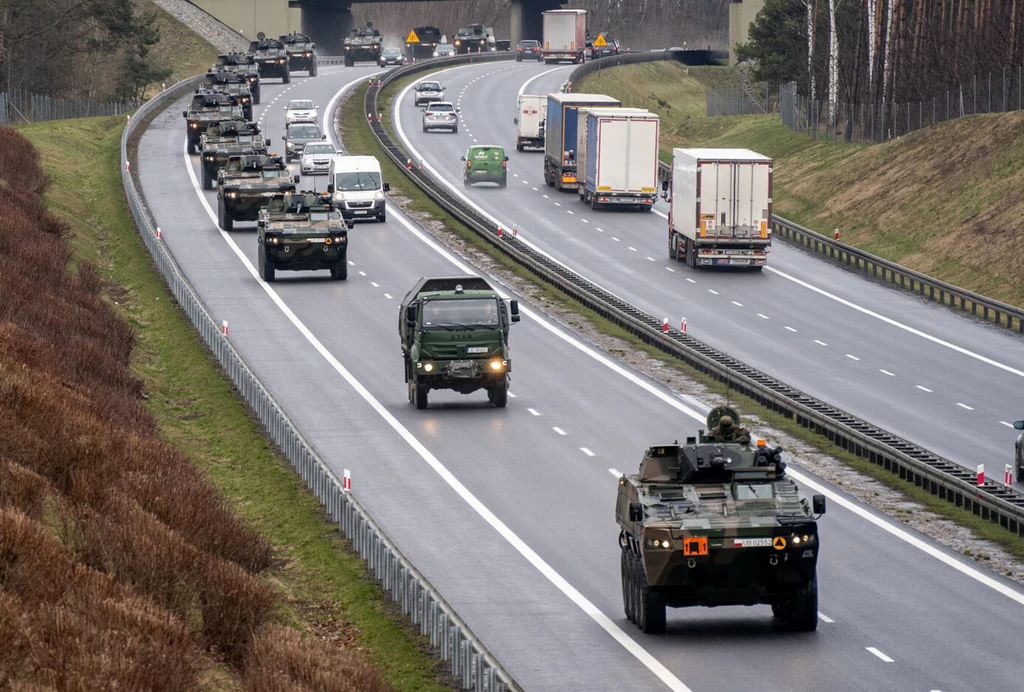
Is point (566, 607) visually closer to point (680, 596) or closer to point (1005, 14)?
point (680, 596)

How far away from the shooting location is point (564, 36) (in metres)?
142

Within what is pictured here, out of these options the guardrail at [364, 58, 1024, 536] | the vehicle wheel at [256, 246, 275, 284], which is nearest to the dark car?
the guardrail at [364, 58, 1024, 536]

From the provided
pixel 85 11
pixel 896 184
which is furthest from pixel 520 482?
pixel 85 11

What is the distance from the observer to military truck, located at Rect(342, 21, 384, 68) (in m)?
144

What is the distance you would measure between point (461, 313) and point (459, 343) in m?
0.81

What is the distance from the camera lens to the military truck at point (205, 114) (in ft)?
265

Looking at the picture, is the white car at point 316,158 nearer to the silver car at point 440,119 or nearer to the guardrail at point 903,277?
the guardrail at point 903,277

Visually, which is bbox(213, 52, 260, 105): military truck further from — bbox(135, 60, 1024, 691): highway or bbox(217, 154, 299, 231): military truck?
bbox(135, 60, 1024, 691): highway

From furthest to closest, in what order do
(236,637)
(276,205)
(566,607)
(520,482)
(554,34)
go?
1. (554,34)
2. (276,205)
3. (520,482)
4. (566,607)
5. (236,637)

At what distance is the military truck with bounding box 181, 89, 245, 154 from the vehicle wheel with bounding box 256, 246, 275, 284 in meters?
24.6

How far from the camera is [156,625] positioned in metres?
18.0

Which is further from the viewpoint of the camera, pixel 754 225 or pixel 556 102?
pixel 556 102

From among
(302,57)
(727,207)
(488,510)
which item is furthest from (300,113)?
(488,510)

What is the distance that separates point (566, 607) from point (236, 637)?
15.6 ft
